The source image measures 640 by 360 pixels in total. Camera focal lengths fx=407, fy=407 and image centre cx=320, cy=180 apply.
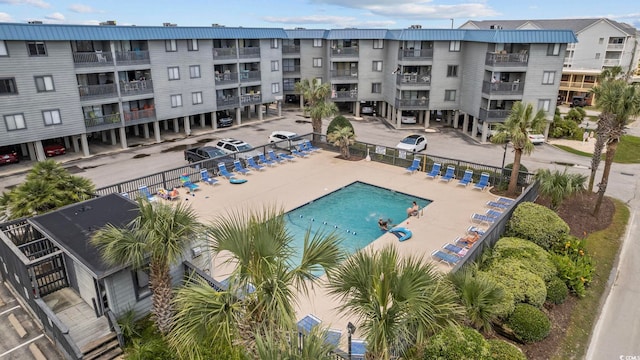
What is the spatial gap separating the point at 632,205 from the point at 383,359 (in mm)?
24349

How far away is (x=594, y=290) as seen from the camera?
15.8 metres

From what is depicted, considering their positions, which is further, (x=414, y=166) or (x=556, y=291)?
(x=414, y=166)

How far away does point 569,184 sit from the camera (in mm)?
20328

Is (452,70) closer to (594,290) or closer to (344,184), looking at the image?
(344,184)

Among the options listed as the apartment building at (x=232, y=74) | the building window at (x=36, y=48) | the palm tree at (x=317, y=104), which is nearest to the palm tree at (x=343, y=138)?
the palm tree at (x=317, y=104)

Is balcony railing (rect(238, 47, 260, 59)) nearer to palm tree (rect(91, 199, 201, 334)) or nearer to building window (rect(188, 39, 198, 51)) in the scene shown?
building window (rect(188, 39, 198, 51))

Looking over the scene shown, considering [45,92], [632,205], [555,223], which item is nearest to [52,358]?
[555,223]

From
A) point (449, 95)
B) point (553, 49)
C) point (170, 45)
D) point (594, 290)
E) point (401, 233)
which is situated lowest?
point (594, 290)

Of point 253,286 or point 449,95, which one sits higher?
point 449,95

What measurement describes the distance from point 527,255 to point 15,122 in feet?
109

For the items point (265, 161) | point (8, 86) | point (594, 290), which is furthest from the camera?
point (265, 161)

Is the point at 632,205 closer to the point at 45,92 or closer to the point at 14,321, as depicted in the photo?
the point at 14,321

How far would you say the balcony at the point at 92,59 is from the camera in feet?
103

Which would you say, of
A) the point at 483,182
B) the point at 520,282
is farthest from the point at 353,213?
the point at 520,282
